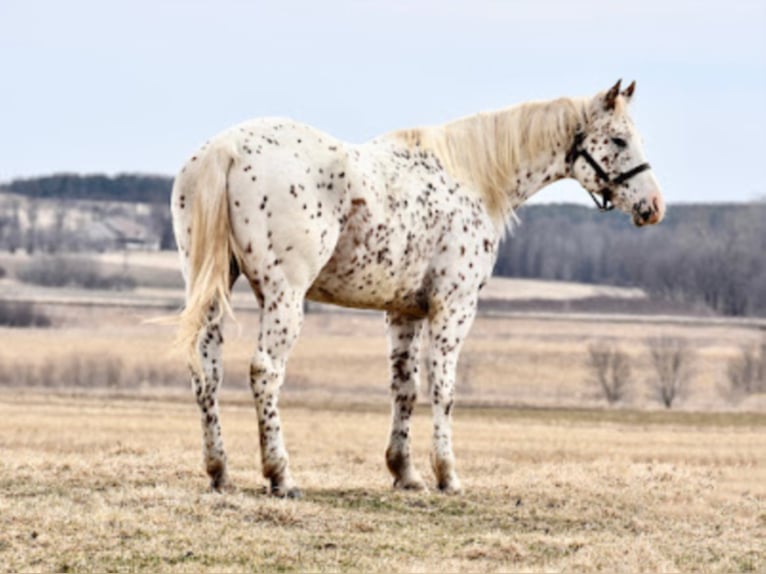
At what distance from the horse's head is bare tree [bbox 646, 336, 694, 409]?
40.2 meters

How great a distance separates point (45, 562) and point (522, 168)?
20.4 ft

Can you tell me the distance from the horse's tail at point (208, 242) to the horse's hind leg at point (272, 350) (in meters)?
0.36

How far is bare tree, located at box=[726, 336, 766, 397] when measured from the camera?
58.9 m

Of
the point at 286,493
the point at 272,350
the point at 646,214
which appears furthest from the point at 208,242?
the point at 646,214

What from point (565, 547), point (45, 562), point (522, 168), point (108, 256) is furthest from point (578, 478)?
point (108, 256)

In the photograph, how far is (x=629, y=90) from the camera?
538 inches

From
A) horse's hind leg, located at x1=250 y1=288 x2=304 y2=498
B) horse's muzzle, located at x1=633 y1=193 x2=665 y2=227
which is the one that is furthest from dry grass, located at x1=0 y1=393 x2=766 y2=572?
horse's muzzle, located at x1=633 y1=193 x2=665 y2=227

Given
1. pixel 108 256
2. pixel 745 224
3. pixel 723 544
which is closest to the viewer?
pixel 723 544

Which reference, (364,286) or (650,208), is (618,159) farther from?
(364,286)

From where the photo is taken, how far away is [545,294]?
11600 cm

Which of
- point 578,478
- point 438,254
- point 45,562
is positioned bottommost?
point 578,478

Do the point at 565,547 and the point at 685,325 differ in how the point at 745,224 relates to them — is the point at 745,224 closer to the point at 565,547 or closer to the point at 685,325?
the point at 685,325

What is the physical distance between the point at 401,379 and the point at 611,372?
4729 cm

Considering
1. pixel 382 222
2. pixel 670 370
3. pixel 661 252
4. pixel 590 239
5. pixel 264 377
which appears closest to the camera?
pixel 264 377
